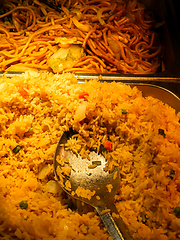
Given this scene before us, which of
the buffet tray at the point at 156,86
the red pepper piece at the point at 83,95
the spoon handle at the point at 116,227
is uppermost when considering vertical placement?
the buffet tray at the point at 156,86

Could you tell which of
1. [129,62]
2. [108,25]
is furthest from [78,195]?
[108,25]

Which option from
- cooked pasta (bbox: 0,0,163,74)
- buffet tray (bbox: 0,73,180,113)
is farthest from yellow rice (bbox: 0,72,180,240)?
cooked pasta (bbox: 0,0,163,74)

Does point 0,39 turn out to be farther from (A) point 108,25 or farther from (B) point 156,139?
(B) point 156,139

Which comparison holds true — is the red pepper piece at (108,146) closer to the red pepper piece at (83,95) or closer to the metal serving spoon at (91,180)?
the metal serving spoon at (91,180)

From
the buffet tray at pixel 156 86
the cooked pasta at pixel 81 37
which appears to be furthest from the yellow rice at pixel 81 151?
the cooked pasta at pixel 81 37

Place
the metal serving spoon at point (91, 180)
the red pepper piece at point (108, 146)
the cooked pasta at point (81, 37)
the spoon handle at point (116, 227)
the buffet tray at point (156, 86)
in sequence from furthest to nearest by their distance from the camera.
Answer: the cooked pasta at point (81, 37) < the buffet tray at point (156, 86) < the red pepper piece at point (108, 146) < the metal serving spoon at point (91, 180) < the spoon handle at point (116, 227)

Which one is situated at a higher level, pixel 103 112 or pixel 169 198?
pixel 103 112

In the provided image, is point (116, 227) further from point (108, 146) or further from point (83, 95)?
point (83, 95)
